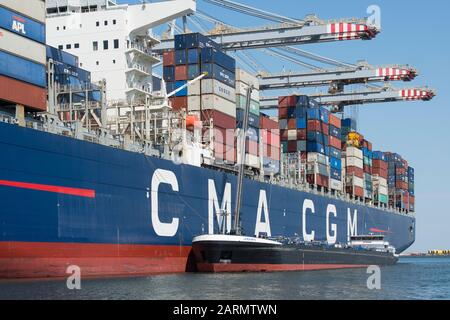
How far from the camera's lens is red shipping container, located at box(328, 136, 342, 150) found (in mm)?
54753

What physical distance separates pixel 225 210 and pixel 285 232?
846 cm

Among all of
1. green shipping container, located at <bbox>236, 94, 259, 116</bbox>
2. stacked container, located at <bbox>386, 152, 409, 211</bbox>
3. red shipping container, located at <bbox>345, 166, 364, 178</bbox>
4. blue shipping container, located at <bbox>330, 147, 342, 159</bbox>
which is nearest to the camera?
green shipping container, located at <bbox>236, 94, 259, 116</bbox>

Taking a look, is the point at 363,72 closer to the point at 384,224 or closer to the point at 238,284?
the point at 384,224

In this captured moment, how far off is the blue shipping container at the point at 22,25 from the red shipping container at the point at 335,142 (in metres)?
32.6

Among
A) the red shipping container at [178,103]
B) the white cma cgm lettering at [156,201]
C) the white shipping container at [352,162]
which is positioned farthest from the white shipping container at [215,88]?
the white shipping container at [352,162]

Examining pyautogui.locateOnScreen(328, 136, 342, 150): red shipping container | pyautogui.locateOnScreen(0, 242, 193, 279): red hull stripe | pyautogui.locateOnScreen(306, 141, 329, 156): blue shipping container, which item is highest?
pyautogui.locateOnScreen(328, 136, 342, 150): red shipping container

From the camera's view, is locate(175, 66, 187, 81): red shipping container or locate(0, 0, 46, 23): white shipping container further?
locate(175, 66, 187, 81): red shipping container

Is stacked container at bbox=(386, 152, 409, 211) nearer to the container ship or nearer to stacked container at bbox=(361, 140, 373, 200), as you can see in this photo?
stacked container at bbox=(361, 140, 373, 200)

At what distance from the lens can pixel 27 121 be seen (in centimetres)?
2558

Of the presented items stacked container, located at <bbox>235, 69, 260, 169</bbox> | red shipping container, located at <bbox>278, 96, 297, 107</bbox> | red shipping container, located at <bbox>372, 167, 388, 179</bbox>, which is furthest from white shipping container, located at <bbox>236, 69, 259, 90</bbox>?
red shipping container, located at <bbox>372, 167, 388, 179</bbox>

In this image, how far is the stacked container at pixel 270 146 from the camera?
45.9 m

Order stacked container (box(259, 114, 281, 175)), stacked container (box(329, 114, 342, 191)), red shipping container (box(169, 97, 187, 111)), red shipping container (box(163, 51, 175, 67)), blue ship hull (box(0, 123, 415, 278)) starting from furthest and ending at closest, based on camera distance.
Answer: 1. stacked container (box(329, 114, 342, 191))
2. stacked container (box(259, 114, 281, 175))
3. red shipping container (box(163, 51, 175, 67))
4. red shipping container (box(169, 97, 187, 111))
5. blue ship hull (box(0, 123, 415, 278))

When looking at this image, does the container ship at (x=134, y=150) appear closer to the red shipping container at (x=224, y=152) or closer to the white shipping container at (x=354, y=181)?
the red shipping container at (x=224, y=152)

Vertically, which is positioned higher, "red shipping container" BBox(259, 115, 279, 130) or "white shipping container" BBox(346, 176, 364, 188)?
"red shipping container" BBox(259, 115, 279, 130)
